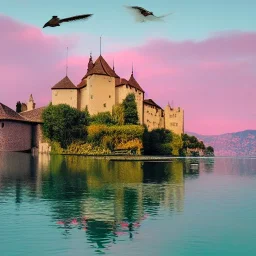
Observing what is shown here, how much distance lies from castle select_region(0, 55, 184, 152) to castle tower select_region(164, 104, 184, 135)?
4155 mm

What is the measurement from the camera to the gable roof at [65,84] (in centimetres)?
8862

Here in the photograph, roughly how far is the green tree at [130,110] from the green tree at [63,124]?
23.9 ft

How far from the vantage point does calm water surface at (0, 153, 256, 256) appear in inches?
596

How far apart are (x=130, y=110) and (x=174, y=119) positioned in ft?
81.8

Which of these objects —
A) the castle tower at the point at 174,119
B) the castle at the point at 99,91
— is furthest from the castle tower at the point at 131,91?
the castle tower at the point at 174,119

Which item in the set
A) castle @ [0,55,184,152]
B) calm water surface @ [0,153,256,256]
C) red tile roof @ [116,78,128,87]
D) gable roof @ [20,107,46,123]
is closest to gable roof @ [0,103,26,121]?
castle @ [0,55,184,152]

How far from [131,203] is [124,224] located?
5.38m

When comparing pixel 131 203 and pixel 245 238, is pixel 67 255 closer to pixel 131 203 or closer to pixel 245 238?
pixel 245 238

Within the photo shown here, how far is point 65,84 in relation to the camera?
293 feet

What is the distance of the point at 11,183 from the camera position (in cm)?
3094

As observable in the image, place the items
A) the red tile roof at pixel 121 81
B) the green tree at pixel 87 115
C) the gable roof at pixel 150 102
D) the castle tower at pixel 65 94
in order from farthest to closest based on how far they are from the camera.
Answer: the gable roof at pixel 150 102 < the red tile roof at pixel 121 81 < the castle tower at pixel 65 94 < the green tree at pixel 87 115

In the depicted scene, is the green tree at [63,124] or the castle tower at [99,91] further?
the castle tower at [99,91]

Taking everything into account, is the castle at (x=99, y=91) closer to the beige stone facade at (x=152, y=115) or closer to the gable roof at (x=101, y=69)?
the gable roof at (x=101, y=69)

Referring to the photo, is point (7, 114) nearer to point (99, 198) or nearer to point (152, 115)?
point (152, 115)
